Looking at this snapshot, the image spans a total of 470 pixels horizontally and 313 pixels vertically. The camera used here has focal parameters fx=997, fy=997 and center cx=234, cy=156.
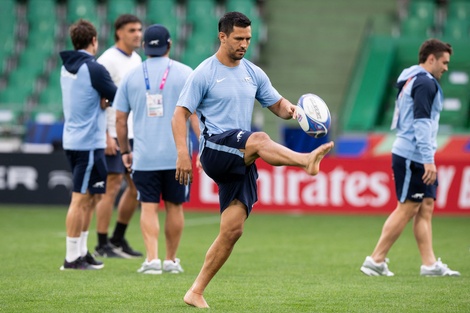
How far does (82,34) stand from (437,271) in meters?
4.15

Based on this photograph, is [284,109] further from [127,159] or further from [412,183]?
[127,159]

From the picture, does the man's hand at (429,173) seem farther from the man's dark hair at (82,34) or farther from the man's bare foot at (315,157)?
the man's dark hair at (82,34)

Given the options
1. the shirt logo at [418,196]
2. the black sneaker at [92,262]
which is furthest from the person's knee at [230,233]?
the black sneaker at [92,262]

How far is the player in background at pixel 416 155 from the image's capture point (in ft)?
30.3

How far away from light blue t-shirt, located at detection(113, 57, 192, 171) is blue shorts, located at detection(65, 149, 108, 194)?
453 millimetres

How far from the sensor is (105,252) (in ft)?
36.2

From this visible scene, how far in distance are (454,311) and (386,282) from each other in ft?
5.91

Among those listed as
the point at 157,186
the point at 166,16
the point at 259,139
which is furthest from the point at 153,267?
the point at 166,16

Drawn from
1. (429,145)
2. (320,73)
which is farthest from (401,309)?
(320,73)

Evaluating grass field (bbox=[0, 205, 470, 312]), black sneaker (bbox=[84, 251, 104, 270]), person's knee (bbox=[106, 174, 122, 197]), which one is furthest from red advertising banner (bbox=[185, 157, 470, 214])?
black sneaker (bbox=[84, 251, 104, 270])

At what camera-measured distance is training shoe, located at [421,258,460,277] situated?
30.8 feet

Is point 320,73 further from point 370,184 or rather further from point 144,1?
point 370,184

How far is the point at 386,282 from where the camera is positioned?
8.88 metres

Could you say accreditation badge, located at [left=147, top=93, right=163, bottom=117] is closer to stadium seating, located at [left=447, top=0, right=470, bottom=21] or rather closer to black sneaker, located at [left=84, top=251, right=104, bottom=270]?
black sneaker, located at [left=84, top=251, right=104, bottom=270]
